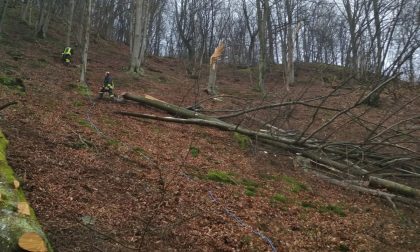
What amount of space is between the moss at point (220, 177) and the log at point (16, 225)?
3836 millimetres

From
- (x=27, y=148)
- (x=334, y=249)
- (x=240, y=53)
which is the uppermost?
(x=240, y=53)

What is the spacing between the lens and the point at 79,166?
6660mm

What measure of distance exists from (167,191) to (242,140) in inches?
178

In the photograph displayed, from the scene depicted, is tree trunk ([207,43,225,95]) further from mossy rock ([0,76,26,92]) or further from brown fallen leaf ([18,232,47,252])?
brown fallen leaf ([18,232,47,252])

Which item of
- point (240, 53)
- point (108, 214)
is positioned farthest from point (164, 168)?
point (240, 53)

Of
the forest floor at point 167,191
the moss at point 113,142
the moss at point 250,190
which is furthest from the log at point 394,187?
the moss at point 113,142

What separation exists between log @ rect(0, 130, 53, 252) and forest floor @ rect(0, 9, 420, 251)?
45 centimetres

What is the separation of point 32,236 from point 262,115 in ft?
39.8

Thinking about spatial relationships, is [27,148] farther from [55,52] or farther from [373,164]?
[55,52]

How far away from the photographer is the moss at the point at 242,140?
1053 cm

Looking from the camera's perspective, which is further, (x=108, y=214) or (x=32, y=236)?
(x=108, y=214)

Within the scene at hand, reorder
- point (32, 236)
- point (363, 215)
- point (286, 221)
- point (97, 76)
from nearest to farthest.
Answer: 1. point (32, 236)
2. point (286, 221)
3. point (363, 215)
4. point (97, 76)

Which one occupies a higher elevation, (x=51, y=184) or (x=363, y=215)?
(x=51, y=184)

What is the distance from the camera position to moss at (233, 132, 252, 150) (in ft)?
34.6
